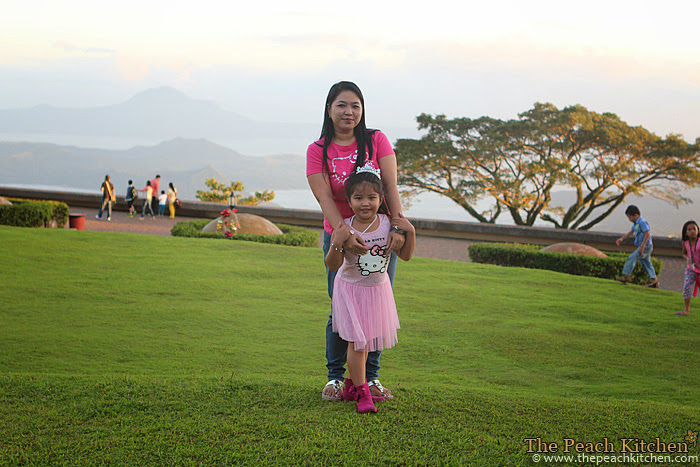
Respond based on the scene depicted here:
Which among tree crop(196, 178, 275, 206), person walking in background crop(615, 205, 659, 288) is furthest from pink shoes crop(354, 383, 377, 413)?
tree crop(196, 178, 275, 206)

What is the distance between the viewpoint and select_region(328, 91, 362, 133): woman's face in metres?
3.26

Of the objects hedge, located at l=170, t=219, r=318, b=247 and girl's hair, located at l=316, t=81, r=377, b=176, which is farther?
hedge, located at l=170, t=219, r=318, b=247

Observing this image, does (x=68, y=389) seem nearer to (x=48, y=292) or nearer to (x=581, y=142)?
(x=48, y=292)

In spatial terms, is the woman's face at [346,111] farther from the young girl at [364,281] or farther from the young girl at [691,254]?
the young girl at [691,254]

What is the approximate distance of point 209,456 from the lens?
8.79 ft

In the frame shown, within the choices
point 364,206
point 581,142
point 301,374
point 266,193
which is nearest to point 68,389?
point 301,374

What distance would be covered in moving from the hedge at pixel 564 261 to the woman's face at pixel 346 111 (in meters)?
10.6

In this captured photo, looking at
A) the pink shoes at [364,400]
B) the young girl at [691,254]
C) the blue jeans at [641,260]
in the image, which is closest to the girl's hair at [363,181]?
the pink shoes at [364,400]

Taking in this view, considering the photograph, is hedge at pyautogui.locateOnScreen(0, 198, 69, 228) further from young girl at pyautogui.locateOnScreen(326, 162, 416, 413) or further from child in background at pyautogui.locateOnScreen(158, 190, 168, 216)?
young girl at pyautogui.locateOnScreen(326, 162, 416, 413)

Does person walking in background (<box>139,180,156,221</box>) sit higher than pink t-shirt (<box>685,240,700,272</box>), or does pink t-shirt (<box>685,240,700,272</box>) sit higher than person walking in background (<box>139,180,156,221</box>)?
person walking in background (<box>139,180,156,221</box>)

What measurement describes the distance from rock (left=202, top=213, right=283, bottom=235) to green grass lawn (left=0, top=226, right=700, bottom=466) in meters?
4.07

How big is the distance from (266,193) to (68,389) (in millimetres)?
27135

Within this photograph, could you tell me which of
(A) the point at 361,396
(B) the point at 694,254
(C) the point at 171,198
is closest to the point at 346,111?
(A) the point at 361,396

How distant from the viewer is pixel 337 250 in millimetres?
3094
